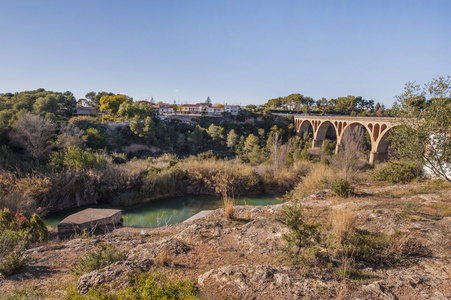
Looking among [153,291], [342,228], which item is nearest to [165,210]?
[153,291]

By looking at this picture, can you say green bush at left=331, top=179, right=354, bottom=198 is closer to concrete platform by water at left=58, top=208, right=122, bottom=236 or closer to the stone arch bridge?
the stone arch bridge

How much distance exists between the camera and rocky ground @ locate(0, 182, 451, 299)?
3545 mm

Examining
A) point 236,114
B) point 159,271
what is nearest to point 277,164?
point 159,271

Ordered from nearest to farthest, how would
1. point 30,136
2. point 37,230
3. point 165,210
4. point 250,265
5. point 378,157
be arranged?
point 250,265
point 37,230
point 165,210
point 30,136
point 378,157

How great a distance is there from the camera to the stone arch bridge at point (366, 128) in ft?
83.1

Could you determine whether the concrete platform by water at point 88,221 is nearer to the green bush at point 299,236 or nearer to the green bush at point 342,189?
the green bush at point 299,236

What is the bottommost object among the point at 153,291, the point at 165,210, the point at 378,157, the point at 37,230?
the point at 165,210

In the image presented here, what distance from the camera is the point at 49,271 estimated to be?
15.6ft

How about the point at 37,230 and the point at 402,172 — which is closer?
the point at 37,230

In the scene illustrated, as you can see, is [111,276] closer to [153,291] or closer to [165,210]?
[153,291]

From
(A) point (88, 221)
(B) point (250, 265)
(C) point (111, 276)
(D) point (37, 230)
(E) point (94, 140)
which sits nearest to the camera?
(C) point (111, 276)

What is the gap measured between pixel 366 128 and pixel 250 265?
2957 cm

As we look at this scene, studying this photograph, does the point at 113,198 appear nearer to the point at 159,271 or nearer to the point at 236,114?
the point at 159,271

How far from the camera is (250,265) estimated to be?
435 cm
